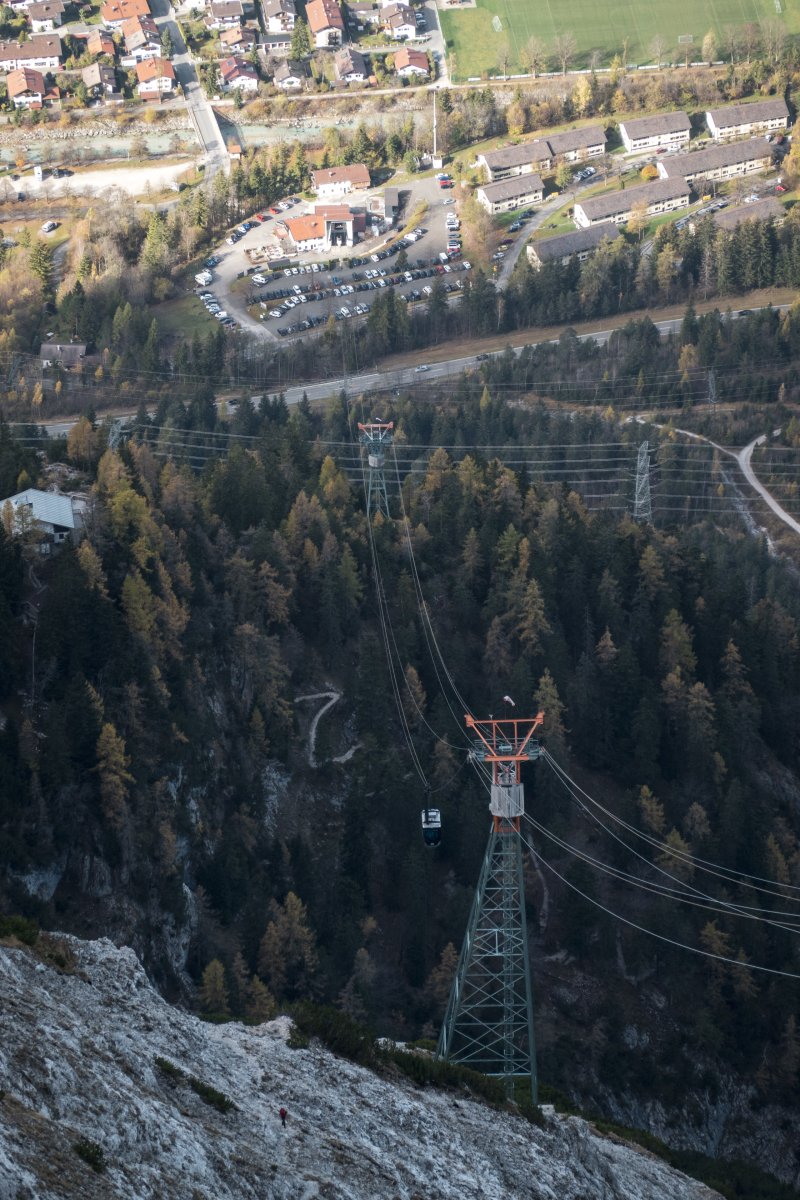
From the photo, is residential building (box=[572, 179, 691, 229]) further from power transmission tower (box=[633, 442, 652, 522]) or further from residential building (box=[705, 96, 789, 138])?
power transmission tower (box=[633, 442, 652, 522])

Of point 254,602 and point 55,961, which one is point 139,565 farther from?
point 55,961

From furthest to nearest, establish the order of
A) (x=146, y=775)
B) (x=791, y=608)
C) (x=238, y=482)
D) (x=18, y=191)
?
(x=18, y=191) → (x=791, y=608) → (x=238, y=482) → (x=146, y=775)

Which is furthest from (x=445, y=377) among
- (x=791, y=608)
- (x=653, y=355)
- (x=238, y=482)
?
(x=238, y=482)

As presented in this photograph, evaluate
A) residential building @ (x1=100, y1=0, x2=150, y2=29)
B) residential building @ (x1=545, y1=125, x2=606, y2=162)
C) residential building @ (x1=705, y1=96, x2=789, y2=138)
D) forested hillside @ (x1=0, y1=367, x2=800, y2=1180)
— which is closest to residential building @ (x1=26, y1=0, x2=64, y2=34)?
residential building @ (x1=100, y1=0, x2=150, y2=29)

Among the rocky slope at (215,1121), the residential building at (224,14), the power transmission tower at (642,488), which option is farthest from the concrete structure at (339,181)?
the rocky slope at (215,1121)

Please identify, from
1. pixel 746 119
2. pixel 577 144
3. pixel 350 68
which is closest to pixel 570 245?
pixel 577 144

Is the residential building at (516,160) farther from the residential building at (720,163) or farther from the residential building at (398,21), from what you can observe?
the residential building at (398,21)

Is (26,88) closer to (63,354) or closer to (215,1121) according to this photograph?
(63,354)
